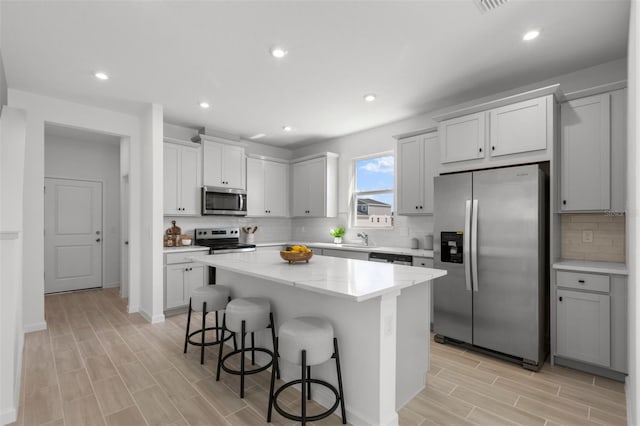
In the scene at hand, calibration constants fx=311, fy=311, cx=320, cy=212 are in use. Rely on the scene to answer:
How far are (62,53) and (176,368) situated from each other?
293cm

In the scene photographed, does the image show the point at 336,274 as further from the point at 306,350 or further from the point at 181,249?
the point at 181,249

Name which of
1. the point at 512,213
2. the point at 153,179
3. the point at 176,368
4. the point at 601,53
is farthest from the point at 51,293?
the point at 601,53

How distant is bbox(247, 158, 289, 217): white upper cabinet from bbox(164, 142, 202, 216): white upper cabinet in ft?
3.13

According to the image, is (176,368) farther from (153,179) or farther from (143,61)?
(143,61)

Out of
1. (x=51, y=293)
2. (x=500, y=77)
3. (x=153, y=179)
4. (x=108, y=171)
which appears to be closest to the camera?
(x=500, y=77)

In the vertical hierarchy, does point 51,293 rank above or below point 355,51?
below

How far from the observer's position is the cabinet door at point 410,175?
400 cm

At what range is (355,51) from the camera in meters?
2.70

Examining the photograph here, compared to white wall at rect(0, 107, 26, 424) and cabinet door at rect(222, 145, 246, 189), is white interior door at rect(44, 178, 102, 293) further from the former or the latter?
white wall at rect(0, 107, 26, 424)

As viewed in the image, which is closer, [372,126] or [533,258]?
[533,258]

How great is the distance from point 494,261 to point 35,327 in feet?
16.4

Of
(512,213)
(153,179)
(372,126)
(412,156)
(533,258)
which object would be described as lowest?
(533,258)

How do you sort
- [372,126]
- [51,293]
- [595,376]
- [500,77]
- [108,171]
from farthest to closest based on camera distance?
[108,171] → [51,293] → [372,126] → [500,77] → [595,376]

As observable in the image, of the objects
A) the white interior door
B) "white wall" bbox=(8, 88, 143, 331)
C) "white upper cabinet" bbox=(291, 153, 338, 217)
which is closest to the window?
"white upper cabinet" bbox=(291, 153, 338, 217)
